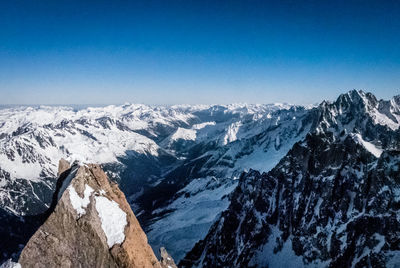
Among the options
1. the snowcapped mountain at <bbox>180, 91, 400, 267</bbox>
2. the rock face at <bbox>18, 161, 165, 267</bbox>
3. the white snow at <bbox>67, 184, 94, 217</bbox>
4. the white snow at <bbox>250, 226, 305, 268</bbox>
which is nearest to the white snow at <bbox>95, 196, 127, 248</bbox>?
the rock face at <bbox>18, 161, 165, 267</bbox>

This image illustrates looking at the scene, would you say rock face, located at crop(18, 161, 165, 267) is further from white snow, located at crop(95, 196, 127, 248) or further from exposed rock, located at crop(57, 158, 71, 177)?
exposed rock, located at crop(57, 158, 71, 177)

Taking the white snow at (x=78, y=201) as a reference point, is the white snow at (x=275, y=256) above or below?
below

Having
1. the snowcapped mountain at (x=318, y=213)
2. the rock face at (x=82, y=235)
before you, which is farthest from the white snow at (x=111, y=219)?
the snowcapped mountain at (x=318, y=213)

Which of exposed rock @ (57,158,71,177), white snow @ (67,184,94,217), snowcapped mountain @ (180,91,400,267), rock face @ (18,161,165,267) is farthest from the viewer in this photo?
snowcapped mountain @ (180,91,400,267)

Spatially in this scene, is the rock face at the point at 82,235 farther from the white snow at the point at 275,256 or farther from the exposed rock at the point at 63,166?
the white snow at the point at 275,256

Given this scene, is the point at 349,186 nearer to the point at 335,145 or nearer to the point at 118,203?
the point at 335,145
